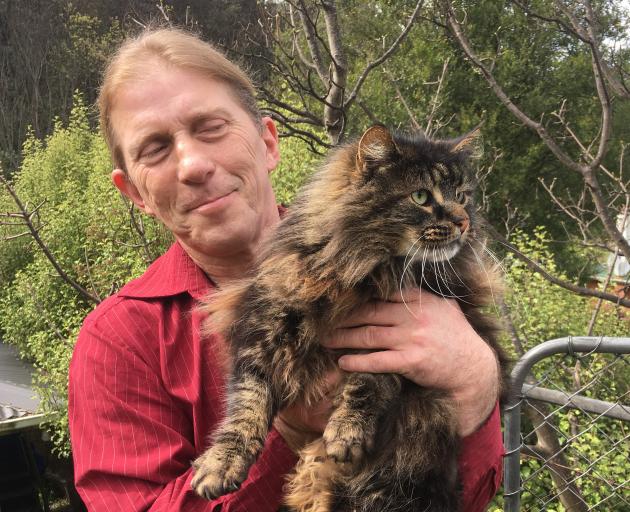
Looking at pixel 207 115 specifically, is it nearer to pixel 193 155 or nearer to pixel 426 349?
pixel 193 155

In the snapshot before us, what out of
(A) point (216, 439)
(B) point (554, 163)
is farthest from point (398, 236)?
(B) point (554, 163)

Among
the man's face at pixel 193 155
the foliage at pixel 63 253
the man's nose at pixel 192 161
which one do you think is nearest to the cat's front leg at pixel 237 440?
the man's face at pixel 193 155

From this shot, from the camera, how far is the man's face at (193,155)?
5.29 feet

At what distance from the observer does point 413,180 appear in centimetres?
161

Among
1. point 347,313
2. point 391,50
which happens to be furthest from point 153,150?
point 391,50

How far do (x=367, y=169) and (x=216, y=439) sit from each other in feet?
2.72

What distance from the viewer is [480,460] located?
1489mm

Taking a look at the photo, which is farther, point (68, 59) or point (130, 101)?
point (68, 59)

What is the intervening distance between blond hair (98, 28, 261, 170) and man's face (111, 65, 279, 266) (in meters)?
0.03

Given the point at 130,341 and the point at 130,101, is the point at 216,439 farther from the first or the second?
the point at 130,101

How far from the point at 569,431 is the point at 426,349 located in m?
3.52

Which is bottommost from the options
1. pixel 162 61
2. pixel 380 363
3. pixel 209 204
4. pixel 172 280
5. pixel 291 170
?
pixel 291 170

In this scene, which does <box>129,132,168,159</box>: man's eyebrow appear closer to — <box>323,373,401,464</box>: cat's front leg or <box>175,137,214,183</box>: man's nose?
<box>175,137,214,183</box>: man's nose

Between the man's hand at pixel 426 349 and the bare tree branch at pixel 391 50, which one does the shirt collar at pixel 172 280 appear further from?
the bare tree branch at pixel 391 50
